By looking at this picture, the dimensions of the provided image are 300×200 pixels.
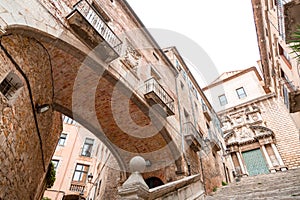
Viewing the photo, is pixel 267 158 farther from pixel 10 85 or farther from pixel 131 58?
pixel 10 85

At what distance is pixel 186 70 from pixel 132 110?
9187 millimetres

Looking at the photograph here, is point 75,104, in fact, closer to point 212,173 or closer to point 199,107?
point 212,173

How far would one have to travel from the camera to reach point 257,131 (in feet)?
60.5

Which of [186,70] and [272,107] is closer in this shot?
[186,70]

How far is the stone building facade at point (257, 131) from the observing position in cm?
1642

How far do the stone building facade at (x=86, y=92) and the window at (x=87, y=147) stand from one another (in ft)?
34.4

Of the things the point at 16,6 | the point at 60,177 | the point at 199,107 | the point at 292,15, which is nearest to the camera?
the point at 16,6

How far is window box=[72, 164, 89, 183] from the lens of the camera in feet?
63.2

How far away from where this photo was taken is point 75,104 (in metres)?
7.65

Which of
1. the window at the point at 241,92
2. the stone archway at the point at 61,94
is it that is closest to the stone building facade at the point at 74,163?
the stone archway at the point at 61,94

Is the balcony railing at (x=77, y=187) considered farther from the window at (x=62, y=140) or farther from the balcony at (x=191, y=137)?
the balcony at (x=191, y=137)

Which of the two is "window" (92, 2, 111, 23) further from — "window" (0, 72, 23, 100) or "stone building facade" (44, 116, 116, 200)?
"stone building facade" (44, 116, 116, 200)

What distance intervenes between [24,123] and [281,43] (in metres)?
10.9

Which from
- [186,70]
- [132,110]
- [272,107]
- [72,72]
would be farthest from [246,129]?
[72,72]
